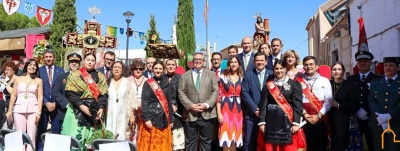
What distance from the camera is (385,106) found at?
167 inches

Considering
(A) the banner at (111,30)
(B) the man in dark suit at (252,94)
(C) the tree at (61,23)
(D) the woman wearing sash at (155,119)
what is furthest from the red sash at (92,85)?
(C) the tree at (61,23)

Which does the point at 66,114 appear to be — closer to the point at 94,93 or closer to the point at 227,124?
the point at 94,93

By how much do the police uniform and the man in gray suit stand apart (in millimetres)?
1922

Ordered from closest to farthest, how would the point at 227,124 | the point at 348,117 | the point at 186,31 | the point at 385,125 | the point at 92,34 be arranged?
the point at 385,125, the point at 348,117, the point at 227,124, the point at 92,34, the point at 186,31

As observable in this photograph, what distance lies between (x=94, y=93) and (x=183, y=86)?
3.83 ft

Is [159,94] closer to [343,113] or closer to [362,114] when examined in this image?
[343,113]

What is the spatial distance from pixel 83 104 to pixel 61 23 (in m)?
17.8

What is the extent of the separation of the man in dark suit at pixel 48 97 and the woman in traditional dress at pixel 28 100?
21cm

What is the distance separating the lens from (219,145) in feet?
16.7

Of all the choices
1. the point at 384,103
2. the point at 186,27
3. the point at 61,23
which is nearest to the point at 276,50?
the point at 384,103

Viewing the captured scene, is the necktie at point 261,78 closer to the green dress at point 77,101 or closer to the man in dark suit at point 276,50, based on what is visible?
the man in dark suit at point 276,50

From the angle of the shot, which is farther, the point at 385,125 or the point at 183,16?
the point at 183,16

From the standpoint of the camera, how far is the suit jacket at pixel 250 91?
4.93 m

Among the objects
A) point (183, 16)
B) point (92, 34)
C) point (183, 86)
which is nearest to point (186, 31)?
point (183, 16)
